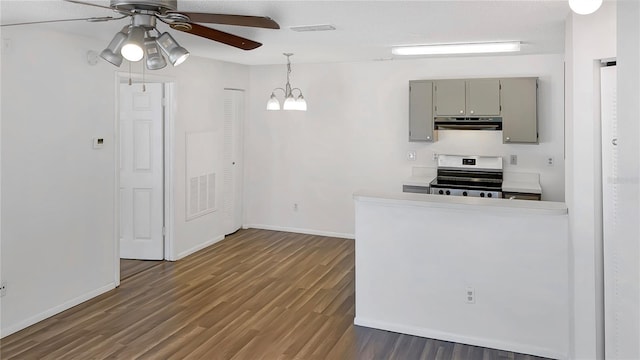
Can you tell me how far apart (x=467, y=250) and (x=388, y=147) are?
3.19 metres

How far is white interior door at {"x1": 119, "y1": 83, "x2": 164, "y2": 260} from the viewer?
5574mm

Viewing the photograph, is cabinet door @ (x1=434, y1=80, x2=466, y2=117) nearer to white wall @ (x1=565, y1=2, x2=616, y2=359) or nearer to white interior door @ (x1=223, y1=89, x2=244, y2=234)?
white wall @ (x1=565, y1=2, x2=616, y2=359)

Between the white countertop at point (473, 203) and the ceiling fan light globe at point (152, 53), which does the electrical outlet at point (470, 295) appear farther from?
the ceiling fan light globe at point (152, 53)

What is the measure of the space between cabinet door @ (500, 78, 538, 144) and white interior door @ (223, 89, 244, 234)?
3.69 meters

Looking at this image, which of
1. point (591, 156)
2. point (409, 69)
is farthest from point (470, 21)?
point (409, 69)

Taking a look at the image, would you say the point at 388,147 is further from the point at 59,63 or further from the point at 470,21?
the point at 59,63

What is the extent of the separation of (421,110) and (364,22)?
2.59 metres

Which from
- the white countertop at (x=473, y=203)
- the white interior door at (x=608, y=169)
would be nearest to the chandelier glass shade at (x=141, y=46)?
the white countertop at (x=473, y=203)

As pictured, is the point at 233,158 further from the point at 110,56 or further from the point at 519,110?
the point at 110,56

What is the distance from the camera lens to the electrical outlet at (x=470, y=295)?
350 centimetres

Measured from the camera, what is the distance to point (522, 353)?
11.1 feet

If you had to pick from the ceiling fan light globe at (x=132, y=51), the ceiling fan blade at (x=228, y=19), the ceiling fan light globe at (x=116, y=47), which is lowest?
the ceiling fan light globe at (x=132, y=51)

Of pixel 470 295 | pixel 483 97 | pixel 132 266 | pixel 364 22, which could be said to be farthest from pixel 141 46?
pixel 483 97

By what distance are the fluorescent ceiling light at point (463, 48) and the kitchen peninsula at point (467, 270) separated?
1.91 meters
